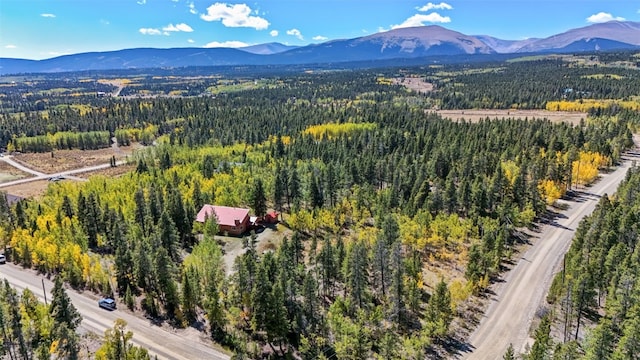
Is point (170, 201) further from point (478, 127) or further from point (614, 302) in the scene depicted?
point (478, 127)

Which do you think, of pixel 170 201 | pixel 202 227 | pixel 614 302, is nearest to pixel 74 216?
pixel 170 201

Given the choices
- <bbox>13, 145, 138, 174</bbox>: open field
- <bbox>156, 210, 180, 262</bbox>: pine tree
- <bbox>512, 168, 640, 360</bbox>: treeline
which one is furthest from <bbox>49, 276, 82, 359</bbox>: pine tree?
<bbox>13, 145, 138, 174</bbox>: open field

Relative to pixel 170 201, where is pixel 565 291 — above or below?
below

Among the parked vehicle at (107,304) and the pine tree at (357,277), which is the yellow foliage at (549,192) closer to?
the pine tree at (357,277)

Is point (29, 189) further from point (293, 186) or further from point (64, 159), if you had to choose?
point (293, 186)

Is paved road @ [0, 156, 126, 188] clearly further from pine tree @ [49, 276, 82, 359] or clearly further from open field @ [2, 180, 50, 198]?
pine tree @ [49, 276, 82, 359]

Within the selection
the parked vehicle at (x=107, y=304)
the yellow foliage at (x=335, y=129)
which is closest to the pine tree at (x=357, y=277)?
the parked vehicle at (x=107, y=304)
